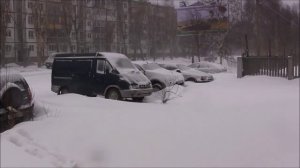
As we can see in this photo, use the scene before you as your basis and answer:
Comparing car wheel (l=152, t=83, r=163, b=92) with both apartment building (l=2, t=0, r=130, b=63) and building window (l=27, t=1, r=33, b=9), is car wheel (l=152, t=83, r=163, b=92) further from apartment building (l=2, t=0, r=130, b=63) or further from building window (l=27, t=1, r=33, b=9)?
building window (l=27, t=1, r=33, b=9)

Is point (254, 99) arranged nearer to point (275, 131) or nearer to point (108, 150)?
point (275, 131)

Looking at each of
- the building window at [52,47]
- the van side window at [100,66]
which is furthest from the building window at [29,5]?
the van side window at [100,66]

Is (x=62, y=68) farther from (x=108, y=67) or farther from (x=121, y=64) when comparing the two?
(x=121, y=64)

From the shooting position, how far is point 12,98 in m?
7.75

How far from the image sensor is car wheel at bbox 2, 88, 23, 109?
744cm

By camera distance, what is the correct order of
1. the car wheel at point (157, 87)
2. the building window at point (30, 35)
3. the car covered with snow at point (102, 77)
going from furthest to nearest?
the building window at point (30, 35) < the car wheel at point (157, 87) < the car covered with snow at point (102, 77)

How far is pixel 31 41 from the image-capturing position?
49844 millimetres

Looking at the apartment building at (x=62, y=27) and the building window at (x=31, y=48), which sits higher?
the apartment building at (x=62, y=27)

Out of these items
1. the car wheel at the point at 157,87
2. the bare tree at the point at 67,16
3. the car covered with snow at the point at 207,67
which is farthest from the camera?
the bare tree at the point at 67,16

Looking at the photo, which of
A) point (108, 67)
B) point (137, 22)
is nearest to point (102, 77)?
point (108, 67)

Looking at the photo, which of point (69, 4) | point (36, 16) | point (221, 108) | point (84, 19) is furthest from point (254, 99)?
point (84, 19)

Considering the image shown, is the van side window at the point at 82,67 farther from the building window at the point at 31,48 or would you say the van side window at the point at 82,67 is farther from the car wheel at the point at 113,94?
the building window at the point at 31,48

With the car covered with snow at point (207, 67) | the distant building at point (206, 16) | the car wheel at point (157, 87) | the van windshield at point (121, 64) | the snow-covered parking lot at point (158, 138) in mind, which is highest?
the distant building at point (206, 16)

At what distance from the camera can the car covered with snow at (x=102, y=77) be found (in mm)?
12648
